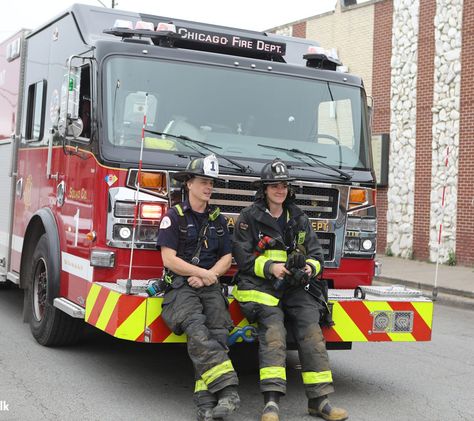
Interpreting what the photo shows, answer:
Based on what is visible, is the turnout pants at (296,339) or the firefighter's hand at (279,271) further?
the firefighter's hand at (279,271)

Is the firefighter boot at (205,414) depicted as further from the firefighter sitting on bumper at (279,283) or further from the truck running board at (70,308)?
the truck running board at (70,308)

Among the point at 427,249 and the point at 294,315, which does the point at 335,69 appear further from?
the point at 427,249

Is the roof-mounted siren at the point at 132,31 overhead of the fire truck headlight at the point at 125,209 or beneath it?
overhead

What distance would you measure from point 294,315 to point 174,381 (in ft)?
4.15

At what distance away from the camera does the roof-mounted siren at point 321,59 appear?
672 centimetres

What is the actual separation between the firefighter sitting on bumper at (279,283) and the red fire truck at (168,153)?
27 cm

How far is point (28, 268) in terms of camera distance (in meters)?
7.56

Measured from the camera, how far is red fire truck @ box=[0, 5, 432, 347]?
575 centimetres

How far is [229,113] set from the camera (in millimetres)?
6273

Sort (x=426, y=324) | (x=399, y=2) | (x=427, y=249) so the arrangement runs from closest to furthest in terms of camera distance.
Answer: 1. (x=426, y=324)
2. (x=427, y=249)
3. (x=399, y=2)

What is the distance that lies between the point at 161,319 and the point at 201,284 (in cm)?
36

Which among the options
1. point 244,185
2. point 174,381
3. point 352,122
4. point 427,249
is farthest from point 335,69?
point 427,249

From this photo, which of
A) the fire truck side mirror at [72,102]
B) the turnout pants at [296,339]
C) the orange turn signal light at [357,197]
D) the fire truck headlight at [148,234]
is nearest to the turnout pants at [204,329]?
the turnout pants at [296,339]

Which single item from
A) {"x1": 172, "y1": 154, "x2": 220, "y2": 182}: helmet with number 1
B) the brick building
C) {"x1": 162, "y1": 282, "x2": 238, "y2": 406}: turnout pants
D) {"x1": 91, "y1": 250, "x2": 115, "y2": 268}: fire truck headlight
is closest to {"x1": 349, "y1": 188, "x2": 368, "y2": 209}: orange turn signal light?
{"x1": 172, "y1": 154, "x2": 220, "y2": 182}: helmet with number 1
